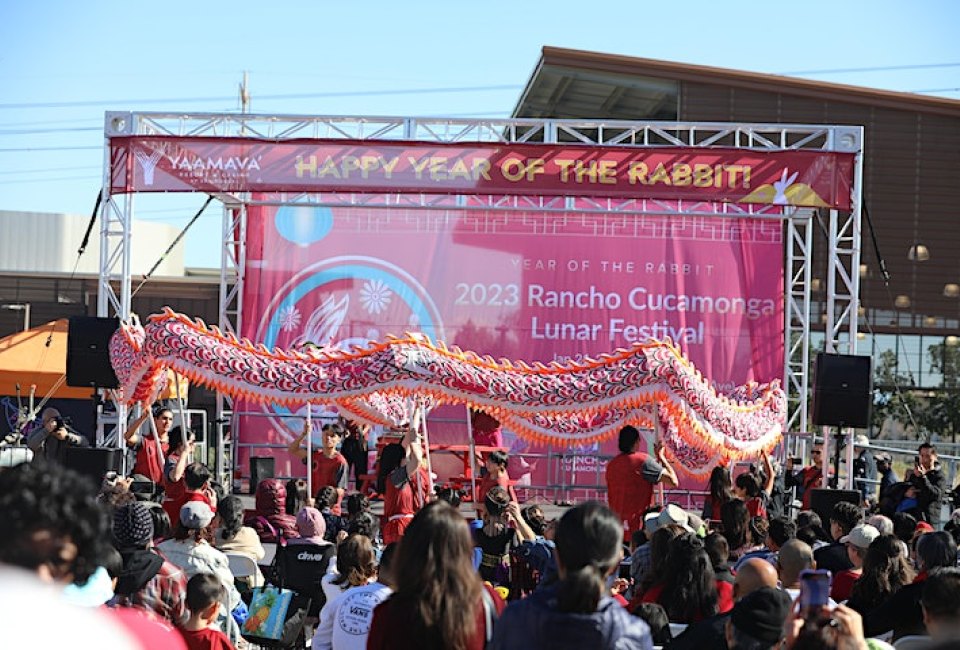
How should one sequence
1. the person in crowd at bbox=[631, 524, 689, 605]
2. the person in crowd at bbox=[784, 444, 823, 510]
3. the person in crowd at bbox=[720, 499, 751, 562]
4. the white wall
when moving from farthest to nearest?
the white wall
the person in crowd at bbox=[784, 444, 823, 510]
the person in crowd at bbox=[720, 499, 751, 562]
the person in crowd at bbox=[631, 524, 689, 605]

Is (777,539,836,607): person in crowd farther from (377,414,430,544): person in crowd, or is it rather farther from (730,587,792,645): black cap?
(377,414,430,544): person in crowd

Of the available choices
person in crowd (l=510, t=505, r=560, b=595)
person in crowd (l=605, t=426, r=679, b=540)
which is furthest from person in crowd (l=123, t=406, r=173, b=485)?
person in crowd (l=510, t=505, r=560, b=595)

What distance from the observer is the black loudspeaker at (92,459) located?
12.6 metres

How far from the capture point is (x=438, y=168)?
15.1 m

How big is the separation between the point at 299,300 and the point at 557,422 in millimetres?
5079

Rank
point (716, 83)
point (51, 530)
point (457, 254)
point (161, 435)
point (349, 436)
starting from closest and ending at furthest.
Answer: point (51, 530), point (161, 435), point (349, 436), point (457, 254), point (716, 83)

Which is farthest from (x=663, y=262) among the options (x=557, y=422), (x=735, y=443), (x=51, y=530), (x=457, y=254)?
(x=51, y=530)

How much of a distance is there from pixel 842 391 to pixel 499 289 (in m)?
5.64

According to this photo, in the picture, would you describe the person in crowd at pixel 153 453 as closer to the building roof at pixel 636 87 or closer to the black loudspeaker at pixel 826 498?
the black loudspeaker at pixel 826 498

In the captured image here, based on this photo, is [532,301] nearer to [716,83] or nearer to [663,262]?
[663,262]

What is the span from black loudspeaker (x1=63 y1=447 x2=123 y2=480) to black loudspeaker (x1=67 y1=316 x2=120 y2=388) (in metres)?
0.89

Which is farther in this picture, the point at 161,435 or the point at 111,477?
the point at 161,435

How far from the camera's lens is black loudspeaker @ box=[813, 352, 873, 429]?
13242mm

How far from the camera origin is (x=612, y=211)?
55.7 feet
